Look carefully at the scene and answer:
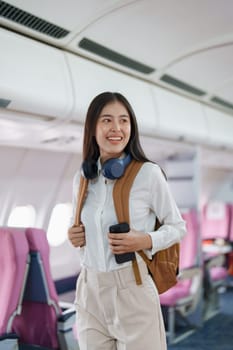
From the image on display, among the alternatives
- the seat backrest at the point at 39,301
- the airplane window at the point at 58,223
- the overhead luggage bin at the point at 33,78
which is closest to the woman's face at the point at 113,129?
the overhead luggage bin at the point at 33,78

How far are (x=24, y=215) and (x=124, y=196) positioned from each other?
3.07 metres

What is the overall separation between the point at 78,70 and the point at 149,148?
1.99m

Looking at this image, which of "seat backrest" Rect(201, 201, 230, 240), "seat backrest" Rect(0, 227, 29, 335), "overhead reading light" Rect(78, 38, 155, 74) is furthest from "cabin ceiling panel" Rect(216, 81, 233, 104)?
"seat backrest" Rect(201, 201, 230, 240)

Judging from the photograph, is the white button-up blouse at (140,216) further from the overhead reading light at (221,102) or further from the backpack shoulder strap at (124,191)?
the overhead reading light at (221,102)

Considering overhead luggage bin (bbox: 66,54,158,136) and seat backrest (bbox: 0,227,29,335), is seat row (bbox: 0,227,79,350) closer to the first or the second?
seat backrest (bbox: 0,227,29,335)

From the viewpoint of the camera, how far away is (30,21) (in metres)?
2.51

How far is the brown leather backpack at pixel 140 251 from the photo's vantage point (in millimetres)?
1673

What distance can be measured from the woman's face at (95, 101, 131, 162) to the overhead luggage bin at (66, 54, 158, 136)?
47.1 inches

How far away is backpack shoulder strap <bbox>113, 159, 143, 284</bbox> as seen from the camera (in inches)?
65.5

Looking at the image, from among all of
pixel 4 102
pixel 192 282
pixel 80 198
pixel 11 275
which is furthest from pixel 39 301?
pixel 192 282

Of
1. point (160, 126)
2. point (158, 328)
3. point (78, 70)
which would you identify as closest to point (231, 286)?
point (160, 126)

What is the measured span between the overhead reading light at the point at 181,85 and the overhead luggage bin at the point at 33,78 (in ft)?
4.35

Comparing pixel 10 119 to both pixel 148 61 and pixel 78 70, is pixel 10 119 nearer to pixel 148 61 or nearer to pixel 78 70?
pixel 78 70

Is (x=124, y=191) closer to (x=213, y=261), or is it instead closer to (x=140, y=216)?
(x=140, y=216)
